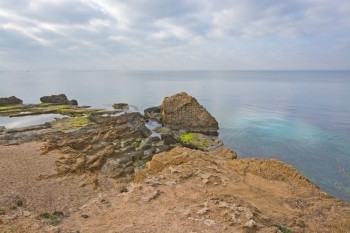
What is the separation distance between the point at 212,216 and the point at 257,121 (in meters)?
58.2

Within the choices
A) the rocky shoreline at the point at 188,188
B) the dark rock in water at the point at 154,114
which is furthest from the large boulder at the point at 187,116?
the rocky shoreline at the point at 188,188

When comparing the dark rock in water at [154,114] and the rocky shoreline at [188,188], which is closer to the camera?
the rocky shoreline at [188,188]

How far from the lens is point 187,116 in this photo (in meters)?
68.7

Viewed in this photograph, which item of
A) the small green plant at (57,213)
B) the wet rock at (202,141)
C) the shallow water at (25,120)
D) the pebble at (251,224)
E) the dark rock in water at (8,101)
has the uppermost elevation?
the dark rock in water at (8,101)

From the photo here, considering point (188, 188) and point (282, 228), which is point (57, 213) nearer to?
point (188, 188)

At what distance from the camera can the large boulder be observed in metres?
66.2

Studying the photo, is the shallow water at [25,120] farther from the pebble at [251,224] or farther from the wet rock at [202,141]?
the pebble at [251,224]

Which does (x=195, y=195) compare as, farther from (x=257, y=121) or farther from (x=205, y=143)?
(x=257, y=121)

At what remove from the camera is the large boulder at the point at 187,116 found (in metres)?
66.2

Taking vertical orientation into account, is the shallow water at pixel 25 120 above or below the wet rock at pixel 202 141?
above

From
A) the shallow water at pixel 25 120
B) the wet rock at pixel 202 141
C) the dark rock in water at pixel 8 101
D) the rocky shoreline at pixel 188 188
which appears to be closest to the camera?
the rocky shoreline at pixel 188 188

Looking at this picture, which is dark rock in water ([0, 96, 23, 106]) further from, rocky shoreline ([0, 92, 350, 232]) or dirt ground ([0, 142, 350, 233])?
dirt ground ([0, 142, 350, 233])

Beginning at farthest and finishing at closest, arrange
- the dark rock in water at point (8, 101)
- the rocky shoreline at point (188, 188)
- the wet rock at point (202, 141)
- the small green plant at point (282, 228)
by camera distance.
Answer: the dark rock in water at point (8, 101) → the wet rock at point (202, 141) → the rocky shoreline at point (188, 188) → the small green plant at point (282, 228)

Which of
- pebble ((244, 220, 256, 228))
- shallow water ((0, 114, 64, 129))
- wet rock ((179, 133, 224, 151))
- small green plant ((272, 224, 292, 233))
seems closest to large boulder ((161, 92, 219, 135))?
wet rock ((179, 133, 224, 151))
